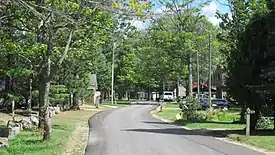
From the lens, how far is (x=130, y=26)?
20.5 metres

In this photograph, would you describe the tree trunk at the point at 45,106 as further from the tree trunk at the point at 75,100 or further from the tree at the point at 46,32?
the tree trunk at the point at 75,100

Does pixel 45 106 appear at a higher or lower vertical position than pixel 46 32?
lower

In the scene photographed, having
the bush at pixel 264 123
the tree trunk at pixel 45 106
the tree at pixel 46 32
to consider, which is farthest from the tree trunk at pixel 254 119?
the tree trunk at pixel 45 106

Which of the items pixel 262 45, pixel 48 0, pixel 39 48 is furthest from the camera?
pixel 262 45

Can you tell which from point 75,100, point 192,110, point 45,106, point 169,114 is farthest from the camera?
point 75,100

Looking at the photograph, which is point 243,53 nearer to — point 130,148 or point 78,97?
point 130,148

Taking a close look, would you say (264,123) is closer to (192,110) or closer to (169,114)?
(192,110)

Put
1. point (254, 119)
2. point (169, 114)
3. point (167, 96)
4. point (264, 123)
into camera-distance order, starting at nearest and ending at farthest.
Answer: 1. point (254, 119)
2. point (264, 123)
3. point (169, 114)
4. point (167, 96)

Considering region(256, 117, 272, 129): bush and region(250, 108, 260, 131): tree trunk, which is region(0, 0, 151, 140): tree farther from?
region(256, 117, 272, 129): bush

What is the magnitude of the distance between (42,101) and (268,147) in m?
10.5

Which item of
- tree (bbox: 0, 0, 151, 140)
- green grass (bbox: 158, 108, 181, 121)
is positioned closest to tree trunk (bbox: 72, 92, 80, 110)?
green grass (bbox: 158, 108, 181, 121)

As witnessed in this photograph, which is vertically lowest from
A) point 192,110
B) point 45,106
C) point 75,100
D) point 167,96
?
point 192,110

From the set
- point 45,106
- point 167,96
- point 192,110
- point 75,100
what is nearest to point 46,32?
point 45,106

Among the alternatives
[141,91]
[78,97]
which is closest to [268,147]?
[78,97]
